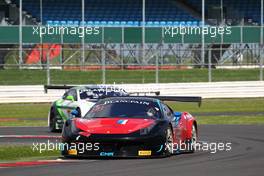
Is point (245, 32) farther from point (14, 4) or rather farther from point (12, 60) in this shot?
point (12, 60)

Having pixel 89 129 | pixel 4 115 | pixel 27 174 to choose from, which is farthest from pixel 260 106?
pixel 27 174

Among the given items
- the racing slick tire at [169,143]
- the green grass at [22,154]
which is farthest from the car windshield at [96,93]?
the racing slick tire at [169,143]

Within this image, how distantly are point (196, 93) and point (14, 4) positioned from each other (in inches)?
622

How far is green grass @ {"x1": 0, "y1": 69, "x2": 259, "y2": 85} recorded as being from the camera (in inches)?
1303

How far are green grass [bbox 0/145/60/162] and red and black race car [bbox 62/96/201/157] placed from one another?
2.59 ft

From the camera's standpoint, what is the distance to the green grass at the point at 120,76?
33.1 metres

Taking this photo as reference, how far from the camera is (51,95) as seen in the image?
109 ft

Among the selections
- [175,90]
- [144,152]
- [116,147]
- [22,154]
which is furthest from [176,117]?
[175,90]

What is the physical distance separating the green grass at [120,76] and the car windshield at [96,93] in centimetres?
1320

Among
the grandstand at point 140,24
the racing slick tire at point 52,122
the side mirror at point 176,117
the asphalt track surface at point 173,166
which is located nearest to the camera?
the asphalt track surface at point 173,166

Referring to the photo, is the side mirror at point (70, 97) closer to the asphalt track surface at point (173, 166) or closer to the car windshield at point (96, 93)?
the car windshield at point (96, 93)

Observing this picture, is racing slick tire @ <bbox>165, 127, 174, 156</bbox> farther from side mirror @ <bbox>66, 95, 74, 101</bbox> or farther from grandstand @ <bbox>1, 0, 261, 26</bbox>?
grandstand @ <bbox>1, 0, 261, 26</bbox>

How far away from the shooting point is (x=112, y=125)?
12617mm

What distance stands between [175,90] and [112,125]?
2162 cm
